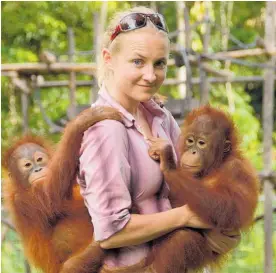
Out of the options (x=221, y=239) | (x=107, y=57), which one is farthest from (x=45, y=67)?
(x=221, y=239)

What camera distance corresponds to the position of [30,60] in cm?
816

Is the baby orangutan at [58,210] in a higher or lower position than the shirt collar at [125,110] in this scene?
lower

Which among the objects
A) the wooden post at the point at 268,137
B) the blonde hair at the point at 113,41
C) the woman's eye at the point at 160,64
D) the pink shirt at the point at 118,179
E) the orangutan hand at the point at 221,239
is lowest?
the wooden post at the point at 268,137

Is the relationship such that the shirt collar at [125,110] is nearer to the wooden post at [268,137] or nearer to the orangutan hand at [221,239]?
the orangutan hand at [221,239]

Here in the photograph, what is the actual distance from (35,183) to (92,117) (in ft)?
1.47

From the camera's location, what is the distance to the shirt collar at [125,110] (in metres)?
1.96

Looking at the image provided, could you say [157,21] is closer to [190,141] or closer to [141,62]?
[141,62]

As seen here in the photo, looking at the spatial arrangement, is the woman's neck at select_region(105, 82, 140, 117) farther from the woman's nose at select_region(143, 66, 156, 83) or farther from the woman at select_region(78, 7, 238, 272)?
the woman's nose at select_region(143, 66, 156, 83)

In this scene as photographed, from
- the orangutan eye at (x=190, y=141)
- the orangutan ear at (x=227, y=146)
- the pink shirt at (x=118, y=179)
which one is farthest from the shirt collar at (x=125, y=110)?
the orangutan ear at (x=227, y=146)

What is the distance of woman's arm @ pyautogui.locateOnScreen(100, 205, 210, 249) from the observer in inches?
74.2

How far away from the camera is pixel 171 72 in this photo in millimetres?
11477

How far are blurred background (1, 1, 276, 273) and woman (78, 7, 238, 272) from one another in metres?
0.41

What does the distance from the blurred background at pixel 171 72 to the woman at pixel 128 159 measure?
41 cm

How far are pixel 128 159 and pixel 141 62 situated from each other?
0.26 m
